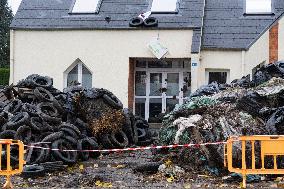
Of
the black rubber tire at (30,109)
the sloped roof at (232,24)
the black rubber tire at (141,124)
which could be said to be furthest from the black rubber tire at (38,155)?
the sloped roof at (232,24)

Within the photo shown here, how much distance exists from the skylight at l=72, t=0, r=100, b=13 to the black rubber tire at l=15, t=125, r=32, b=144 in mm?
11135

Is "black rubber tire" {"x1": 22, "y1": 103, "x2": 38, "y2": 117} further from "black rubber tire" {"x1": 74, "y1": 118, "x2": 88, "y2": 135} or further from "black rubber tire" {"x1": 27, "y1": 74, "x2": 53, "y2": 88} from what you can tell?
"black rubber tire" {"x1": 27, "y1": 74, "x2": 53, "y2": 88}

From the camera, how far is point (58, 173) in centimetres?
1268

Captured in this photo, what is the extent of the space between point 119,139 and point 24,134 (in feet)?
11.5

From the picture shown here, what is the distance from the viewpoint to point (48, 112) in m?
15.3

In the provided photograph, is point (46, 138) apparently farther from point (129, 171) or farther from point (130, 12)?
point (130, 12)

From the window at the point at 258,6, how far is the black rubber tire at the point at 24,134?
12.8 meters

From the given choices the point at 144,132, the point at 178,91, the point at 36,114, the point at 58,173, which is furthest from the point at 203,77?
the point at 58,173

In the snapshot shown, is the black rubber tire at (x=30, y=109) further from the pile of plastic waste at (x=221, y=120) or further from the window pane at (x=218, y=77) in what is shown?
the window pane at (x=218, y=77)

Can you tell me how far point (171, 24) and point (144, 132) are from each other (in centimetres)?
632

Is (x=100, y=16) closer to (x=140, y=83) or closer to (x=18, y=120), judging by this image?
(x=140, y=83)

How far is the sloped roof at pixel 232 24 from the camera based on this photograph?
877 inches

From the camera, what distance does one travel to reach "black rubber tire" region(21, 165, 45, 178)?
39.2 feet

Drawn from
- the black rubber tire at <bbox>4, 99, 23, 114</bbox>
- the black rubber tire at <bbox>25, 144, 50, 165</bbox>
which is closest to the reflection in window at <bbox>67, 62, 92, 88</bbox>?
the black rubber tire at <bbox>4, 99, 23, 114</bbox>
